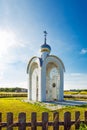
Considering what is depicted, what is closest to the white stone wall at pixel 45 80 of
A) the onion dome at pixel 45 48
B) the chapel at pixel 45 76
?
the chapel at pixel 45 76

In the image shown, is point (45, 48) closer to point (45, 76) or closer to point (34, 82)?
point (45, 76)

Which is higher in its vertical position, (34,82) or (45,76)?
(45,76)

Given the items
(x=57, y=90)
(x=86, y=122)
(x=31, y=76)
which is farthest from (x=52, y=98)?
(x=86, y=122)

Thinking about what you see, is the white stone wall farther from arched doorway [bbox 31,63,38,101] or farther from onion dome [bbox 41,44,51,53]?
onion dome [bbox 41,44,51,53]

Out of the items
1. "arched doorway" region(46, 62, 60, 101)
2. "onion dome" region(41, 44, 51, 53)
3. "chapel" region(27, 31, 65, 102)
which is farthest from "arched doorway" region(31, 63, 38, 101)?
"onion dome" region(41, 44, 51, 53)

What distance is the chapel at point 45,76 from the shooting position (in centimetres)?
2708

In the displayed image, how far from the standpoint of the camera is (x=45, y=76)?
89.1 ft

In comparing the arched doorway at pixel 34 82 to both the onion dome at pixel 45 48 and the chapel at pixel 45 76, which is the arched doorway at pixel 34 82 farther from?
the onion dome at pixel 45 48

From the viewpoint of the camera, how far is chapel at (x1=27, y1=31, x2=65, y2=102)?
27078 mm

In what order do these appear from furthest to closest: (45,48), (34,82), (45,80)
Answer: (34,82)
(45,48)
(45,80)

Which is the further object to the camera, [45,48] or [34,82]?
[34,82]

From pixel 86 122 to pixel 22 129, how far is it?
1922 mm

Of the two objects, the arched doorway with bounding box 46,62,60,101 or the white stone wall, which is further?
the arched doorway with bounding box 46,62,60,101

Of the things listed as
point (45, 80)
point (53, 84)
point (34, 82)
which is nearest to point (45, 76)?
point (45, 80)
